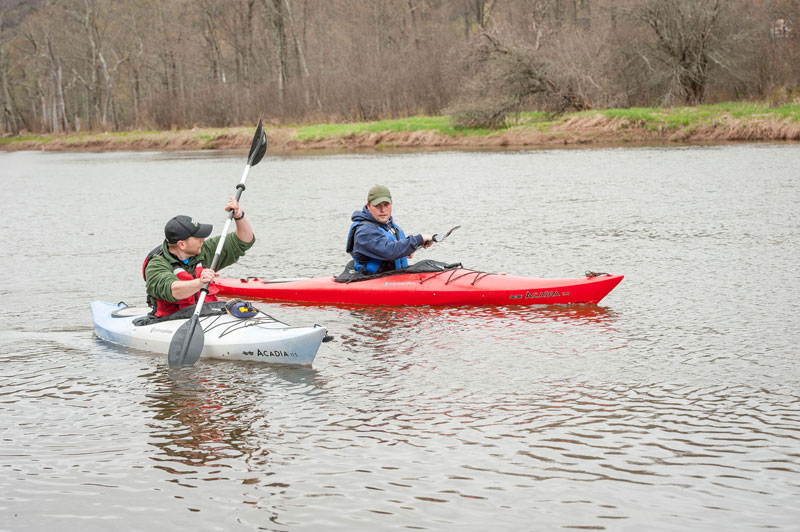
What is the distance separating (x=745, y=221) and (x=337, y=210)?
25.1ft

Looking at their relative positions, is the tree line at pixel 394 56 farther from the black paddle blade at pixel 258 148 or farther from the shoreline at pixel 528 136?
the black paddle blade at pixel 258 148

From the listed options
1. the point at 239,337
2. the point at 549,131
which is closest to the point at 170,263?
the point at 239,337

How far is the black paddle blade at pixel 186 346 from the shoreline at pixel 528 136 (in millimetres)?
22543

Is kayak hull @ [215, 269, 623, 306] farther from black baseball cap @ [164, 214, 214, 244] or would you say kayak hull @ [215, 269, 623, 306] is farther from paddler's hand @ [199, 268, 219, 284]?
paddler's hand @ [199, 268, 219, 284]

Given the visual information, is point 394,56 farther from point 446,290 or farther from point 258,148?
point 446,290

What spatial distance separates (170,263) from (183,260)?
113mm

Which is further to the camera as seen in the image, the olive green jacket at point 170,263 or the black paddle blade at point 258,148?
the black paddle blade at point 258,148

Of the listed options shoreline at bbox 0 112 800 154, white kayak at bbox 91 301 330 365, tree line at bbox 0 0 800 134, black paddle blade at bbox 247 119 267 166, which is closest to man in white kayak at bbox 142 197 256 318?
white kayak at bbox 91 301 330 365

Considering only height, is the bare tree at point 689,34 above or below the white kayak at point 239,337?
above

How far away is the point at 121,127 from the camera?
50781mm

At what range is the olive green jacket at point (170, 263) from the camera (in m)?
7.11

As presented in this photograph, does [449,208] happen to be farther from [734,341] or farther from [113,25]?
[113,25]

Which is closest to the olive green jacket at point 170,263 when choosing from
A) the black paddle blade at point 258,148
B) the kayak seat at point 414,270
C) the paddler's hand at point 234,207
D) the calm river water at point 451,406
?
the paddler's hand at point 234,207

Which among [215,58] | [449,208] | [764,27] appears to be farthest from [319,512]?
[215,58]
